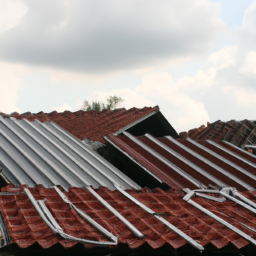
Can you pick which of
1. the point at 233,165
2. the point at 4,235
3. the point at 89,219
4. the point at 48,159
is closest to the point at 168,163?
the point at 233,165

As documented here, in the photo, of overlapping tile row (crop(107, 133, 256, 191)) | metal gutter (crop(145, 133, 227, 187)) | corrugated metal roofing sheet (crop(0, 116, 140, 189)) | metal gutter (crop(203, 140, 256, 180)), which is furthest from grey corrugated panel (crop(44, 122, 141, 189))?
metal gutter (crop(203, 140, 256, 180))

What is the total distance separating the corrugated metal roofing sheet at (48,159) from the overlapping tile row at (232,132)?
4753 mm

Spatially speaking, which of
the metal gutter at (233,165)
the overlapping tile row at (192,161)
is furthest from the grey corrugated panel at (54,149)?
the metal gutter at (233,165)

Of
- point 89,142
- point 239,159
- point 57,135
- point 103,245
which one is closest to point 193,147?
point 239,159

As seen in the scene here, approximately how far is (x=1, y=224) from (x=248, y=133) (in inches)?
412

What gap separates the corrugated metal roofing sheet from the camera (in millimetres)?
8656

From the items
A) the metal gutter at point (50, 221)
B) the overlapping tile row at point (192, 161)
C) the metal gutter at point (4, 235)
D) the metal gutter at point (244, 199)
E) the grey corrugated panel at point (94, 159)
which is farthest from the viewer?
the overlapping tile row at point (192, 161)

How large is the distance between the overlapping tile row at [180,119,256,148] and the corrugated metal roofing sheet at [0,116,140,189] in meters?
4.75

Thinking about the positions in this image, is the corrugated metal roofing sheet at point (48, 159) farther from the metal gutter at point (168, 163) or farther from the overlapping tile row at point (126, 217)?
the metal gutter at point (168, 163)

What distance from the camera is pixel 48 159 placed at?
9695 mm

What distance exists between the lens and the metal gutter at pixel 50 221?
5938 mm

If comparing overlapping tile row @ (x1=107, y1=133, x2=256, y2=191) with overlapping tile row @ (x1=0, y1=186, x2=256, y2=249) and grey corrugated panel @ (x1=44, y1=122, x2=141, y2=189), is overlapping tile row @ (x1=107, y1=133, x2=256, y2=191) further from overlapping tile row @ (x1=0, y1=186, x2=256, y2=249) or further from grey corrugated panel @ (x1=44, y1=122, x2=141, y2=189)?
overlapping tile row @ (x1=0, y1=186, x2=256, y2=249)

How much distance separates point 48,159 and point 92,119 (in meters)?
5.11

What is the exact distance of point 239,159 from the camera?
11.9 m
